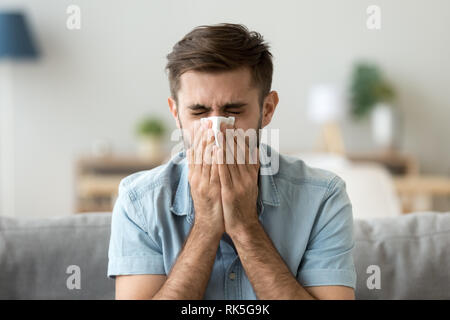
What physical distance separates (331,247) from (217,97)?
1.13ft

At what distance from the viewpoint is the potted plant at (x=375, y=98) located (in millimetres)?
4250

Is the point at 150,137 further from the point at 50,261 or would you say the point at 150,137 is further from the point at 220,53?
the point at 220,53

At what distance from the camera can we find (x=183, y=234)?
1137 millimetres

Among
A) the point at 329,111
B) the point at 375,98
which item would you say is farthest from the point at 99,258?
the point at 375,98

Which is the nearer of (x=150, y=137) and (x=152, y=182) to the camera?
(x=152, y=182)

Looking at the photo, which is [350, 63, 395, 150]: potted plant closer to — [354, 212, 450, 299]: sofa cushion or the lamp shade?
the lamp shade

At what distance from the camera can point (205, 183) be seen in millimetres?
1068

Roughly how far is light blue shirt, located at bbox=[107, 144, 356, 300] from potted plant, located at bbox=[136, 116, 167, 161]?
2940 millimetres

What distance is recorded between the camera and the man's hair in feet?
3.58
